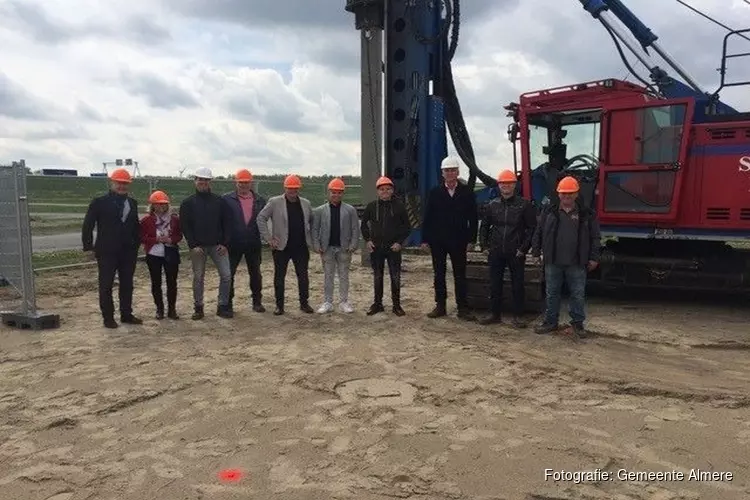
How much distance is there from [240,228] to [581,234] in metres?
4.18

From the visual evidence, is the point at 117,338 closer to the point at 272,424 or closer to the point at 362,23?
the point at 272,424

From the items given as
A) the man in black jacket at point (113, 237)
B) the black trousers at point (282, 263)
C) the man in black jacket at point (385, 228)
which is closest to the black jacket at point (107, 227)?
the man in black jacket at point (113, 237)

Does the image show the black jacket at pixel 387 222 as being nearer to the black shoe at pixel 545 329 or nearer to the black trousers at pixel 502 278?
the black trousers at pixel 502 278

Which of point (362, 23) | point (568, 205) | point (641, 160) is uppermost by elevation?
point (362, 23)

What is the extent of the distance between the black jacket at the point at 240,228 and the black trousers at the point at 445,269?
2.30m

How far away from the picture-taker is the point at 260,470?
412cm

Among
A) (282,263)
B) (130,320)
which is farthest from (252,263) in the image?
(130,320)

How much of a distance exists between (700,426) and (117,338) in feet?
19.3

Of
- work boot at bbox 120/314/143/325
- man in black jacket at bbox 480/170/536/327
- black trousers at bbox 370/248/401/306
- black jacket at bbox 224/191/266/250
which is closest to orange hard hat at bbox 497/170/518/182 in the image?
man in black jacket at bbox 480/170/536/327

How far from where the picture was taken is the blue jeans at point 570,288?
296 inches

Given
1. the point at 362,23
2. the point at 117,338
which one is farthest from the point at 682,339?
the point at 362,23

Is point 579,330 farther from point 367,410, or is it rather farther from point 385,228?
point 367,410

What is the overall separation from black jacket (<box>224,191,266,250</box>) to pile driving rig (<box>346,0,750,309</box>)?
9.39ft

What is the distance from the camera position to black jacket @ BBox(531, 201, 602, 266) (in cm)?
739
